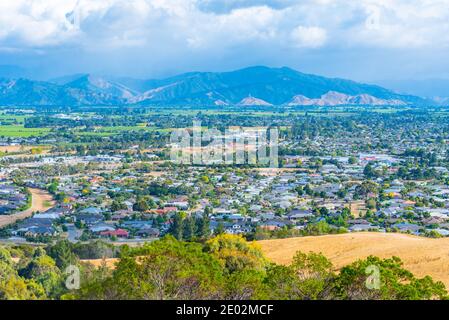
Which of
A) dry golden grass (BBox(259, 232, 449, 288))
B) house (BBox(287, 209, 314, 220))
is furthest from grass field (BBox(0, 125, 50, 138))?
dry golden grass (BBox(259, 232, 449, 288))

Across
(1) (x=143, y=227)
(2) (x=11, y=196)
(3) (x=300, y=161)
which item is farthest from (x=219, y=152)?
(1) (x=143, y=227)

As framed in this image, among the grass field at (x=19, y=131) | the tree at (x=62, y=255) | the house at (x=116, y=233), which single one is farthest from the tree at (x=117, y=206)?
the grass field at (x=19, y=131)

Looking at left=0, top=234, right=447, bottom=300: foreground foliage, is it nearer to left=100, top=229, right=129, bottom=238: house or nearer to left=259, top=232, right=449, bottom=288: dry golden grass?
left=259, top=232, right=449, bottom=288: dry golden grass

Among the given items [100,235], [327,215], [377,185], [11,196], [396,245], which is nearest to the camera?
[396,245]

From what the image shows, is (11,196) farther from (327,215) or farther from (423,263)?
(423,263)

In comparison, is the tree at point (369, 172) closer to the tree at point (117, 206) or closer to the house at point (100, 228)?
the tree at point (117, 206)
